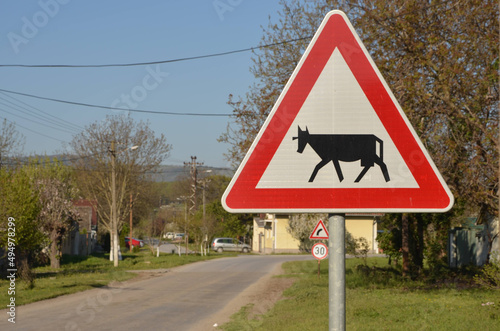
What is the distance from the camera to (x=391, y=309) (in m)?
14.1

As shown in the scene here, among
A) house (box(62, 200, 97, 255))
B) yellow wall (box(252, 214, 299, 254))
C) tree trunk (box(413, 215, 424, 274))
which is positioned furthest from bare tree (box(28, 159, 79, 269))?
yellow wall (box(252, 214, 299, 254))

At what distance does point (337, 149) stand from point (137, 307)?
15.6 meters

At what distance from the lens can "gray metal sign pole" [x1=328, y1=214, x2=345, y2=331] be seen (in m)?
2.35

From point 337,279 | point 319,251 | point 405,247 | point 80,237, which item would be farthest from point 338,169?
point 80,237

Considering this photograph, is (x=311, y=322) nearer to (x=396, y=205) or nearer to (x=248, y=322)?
(x=248, y=322)

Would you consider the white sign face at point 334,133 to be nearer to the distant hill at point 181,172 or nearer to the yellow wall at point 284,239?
the distant hill at point 181,172

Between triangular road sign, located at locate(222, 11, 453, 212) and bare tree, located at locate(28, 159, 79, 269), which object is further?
bare tree, located at locate(28, 159, 79, 269)

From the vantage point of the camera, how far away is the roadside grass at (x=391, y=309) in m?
11.9

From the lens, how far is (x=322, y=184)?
2555 mm

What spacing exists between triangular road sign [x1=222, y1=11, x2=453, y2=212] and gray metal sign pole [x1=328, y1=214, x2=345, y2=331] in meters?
0.15

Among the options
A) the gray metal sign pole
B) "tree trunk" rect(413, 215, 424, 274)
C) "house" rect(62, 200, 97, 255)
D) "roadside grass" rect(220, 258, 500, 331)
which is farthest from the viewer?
"house" rect(62, 200, 97, 255)

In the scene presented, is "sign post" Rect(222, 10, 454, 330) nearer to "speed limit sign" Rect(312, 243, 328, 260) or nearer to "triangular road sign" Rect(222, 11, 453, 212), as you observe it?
"triangular road sign" Rect(222, 11, 453, 212)

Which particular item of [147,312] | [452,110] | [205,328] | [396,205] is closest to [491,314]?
[452,110]

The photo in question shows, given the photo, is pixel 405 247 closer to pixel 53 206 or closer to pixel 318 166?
pixel 318 166
